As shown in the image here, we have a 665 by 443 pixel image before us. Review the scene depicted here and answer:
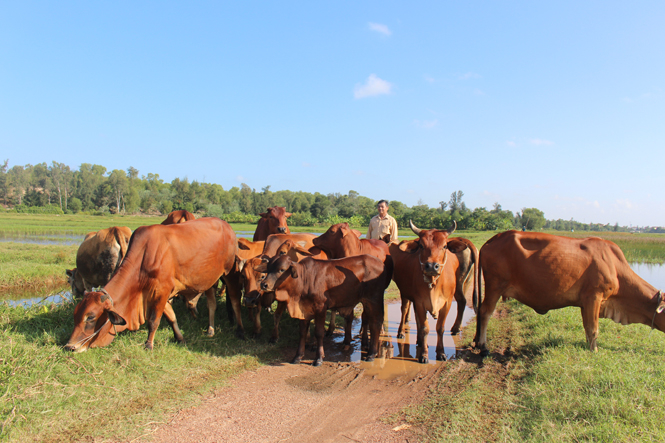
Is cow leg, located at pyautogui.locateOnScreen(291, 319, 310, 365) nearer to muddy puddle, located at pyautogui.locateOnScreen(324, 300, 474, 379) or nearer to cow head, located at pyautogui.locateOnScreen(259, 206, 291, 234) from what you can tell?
muddy puddle, located at pyautogui.locateOnScreen(324, 300, 474, 379)

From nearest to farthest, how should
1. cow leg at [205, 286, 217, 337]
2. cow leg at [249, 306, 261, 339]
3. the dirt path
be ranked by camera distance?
the dirt path → cow leg at [205, 286, 217, 337] → cow leg at [249, 306, 261, 339]

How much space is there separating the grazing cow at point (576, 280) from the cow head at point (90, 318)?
5458 millimetres

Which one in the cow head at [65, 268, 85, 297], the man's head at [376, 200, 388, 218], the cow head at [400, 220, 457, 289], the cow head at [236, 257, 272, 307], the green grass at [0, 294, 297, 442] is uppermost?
the man's head at [376, 200, 388, 218]

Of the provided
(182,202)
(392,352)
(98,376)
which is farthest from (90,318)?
(182,202)

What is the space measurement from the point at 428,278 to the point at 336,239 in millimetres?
2211

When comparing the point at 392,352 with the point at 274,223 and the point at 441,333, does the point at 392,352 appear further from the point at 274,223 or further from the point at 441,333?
the point at 274,223

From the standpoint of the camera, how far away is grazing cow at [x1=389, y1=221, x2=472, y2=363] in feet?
19.0

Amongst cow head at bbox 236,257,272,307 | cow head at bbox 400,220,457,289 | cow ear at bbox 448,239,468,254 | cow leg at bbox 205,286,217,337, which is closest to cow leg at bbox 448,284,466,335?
cow ear at bbox 448,239,468,254

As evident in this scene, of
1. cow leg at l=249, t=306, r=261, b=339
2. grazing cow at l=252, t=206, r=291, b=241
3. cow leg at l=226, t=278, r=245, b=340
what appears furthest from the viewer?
grazing cow at l=252, t=206, r=291, b=241

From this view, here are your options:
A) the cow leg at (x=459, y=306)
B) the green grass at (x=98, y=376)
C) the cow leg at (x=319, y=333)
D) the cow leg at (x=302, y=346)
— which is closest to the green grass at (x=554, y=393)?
the cow leg at (x=459, y=306)

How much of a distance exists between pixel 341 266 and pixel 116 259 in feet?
13.5

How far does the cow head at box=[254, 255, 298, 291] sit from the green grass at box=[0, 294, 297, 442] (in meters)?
1.23

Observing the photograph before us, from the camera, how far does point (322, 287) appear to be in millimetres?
5938

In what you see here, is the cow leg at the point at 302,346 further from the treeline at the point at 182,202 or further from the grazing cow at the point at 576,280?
the treeline at the point at 182,202
